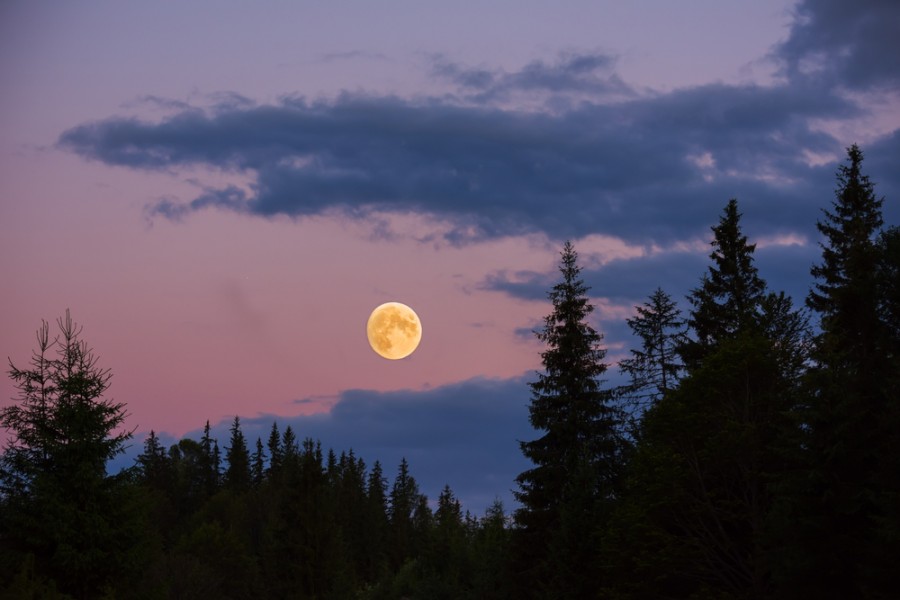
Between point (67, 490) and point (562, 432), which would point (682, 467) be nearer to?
point (562, 432)

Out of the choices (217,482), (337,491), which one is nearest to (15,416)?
(337,491)

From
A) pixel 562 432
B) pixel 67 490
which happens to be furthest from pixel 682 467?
pixel 67 490

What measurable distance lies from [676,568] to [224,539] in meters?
63.9

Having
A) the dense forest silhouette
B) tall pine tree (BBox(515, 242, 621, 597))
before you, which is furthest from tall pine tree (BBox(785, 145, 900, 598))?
tall pine tree (BBox(515, 242, 621, 597))

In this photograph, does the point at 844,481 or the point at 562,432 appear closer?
the point at 844,481

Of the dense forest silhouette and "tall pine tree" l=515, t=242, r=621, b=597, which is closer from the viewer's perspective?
the dense forest silhouette

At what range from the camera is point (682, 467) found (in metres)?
47.4

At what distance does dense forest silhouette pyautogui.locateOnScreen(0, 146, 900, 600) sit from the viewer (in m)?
32.1

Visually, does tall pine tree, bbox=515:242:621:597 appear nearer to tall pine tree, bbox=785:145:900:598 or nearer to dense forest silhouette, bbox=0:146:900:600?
dense forest silhouette, bbox=0:146:900:600

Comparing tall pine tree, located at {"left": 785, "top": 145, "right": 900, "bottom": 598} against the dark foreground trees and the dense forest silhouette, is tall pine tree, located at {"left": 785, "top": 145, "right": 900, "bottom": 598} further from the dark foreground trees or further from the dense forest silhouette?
the dark foreground trees

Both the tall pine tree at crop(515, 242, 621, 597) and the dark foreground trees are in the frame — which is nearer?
the dark foreground trees

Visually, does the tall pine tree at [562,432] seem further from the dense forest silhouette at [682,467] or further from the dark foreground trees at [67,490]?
the dark foreground trees at [67,490]

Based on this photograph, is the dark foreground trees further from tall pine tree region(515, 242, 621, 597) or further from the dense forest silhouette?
tall pine tree region(515, 242, 621, 597)

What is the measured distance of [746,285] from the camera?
56.2m
